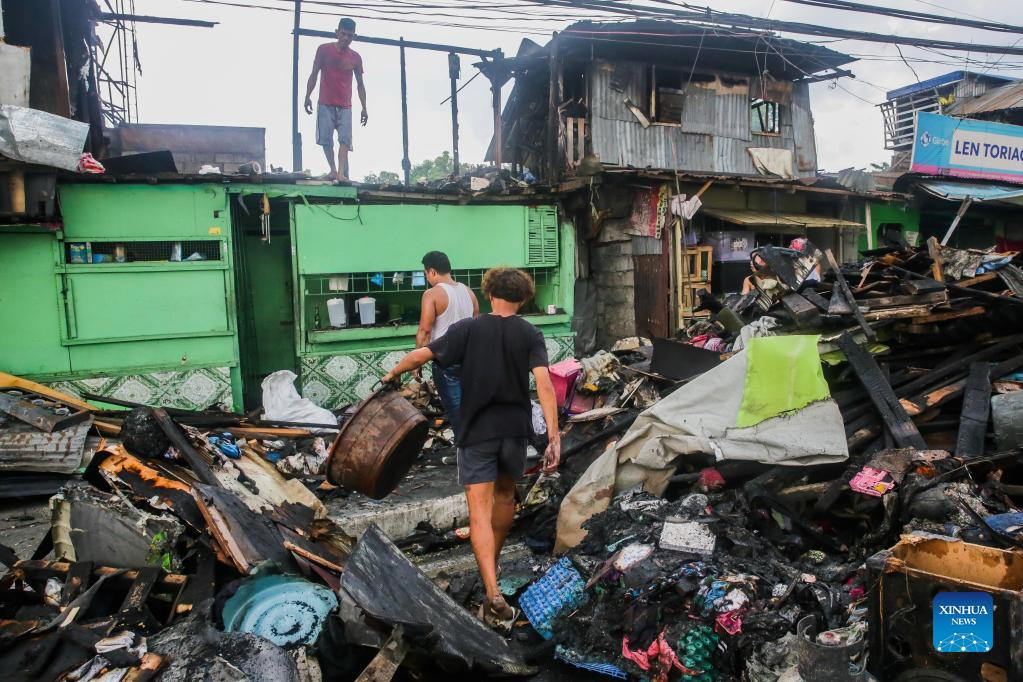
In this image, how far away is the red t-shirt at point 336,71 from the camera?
30.7 ft

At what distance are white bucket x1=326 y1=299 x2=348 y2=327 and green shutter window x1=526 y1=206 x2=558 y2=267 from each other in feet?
9.49

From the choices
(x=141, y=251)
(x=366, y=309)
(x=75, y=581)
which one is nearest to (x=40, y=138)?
(x=141, y=251)

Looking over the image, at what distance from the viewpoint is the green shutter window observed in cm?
1045

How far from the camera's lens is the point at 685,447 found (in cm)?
Answer: 513

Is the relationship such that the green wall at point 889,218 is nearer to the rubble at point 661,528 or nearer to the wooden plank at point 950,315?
the rubble at point 661,528

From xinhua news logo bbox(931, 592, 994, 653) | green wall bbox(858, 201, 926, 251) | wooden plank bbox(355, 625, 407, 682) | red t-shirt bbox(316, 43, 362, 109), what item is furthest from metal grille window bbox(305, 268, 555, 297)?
green wall bbox(858, 201, 926, 251)

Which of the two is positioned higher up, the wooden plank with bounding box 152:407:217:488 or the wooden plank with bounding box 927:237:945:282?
the wooden plank with bounding box 927:237:945:282

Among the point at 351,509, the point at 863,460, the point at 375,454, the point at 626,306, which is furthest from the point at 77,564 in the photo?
the point at 626,306

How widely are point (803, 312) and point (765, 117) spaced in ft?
35.0

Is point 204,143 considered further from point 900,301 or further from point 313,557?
point 900,301

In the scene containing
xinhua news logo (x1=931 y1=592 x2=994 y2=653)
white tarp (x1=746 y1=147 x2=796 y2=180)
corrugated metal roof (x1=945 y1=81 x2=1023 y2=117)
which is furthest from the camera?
corrugated metal roof (x1=945 y1=81 x2=1023 y2=117)

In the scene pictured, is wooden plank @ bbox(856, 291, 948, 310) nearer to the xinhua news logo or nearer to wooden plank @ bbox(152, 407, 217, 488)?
the xinhua news logo

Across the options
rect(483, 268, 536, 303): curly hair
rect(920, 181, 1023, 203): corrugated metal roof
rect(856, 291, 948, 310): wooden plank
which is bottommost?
rect(856, 291, 948, 310): wooden plank

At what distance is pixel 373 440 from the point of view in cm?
437
